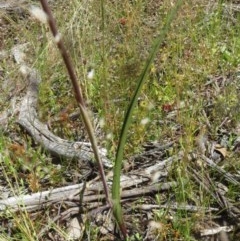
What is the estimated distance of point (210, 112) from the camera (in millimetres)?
1976

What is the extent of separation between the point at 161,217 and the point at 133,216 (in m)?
0.12

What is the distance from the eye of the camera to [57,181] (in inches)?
67.3

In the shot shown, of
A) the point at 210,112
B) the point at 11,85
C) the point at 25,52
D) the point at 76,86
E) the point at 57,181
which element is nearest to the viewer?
the point at 76,86

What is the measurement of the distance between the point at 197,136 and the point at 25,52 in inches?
50.0

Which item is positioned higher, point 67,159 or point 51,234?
point 67,159

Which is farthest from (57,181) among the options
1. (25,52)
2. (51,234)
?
(25,52)

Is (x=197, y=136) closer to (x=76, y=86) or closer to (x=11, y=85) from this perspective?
(x=76, y=86)

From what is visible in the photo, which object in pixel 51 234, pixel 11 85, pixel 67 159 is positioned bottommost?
pixel 51 234

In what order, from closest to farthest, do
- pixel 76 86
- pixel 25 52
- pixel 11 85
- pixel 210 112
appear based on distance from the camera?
pixel 76 86
pixel 210 112
pixel 11 85
pixel 25 52

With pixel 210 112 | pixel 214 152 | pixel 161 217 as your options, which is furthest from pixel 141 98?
pixel 161 217

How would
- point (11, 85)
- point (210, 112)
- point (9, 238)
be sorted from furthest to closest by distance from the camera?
point (11, 85)
point (210, 112)
point (9, 238)

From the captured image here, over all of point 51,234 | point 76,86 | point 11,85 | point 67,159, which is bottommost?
point 51,234

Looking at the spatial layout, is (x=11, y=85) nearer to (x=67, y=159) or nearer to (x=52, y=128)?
(x=52, y=128)

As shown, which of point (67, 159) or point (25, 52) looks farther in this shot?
point (25, 52)
